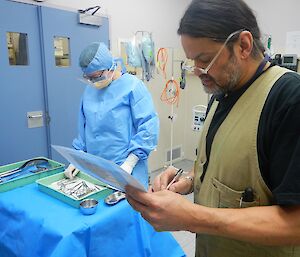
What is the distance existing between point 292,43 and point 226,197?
328 cm

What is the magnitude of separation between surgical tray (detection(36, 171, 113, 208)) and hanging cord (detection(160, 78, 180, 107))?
2.41 meters

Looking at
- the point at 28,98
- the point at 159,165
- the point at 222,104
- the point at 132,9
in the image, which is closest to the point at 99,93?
the point at 28,98

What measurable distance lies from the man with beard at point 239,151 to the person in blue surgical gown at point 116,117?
3.02ft

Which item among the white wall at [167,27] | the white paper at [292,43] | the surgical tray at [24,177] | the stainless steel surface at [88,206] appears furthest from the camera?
the white paper at [292,43]

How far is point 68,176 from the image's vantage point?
1682mm

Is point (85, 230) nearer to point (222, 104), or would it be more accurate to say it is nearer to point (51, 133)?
point (222, 104)

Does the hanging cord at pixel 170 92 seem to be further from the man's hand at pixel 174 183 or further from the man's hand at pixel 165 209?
the man's hand at pixel 165 209

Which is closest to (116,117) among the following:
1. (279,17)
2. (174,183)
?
(174,183)

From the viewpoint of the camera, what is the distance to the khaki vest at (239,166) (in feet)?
2.28

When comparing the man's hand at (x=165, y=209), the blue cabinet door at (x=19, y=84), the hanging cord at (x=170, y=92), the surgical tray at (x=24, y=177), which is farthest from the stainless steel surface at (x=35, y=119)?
the man's hand at (x=165, y=209)

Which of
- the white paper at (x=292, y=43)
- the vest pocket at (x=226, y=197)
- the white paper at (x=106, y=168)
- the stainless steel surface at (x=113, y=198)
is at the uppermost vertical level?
the white paper at (x=292, y=43)

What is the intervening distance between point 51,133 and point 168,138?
189cm

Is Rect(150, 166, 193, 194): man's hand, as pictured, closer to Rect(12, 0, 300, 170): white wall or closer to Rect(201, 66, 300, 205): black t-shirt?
Rect(201, 66, 300, 205): black t-shirt

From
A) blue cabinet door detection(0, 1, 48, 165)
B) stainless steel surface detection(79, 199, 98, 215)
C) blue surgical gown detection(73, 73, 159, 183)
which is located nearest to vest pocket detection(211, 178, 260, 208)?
stainless steel surface detection(79, 199, 98, 215)
